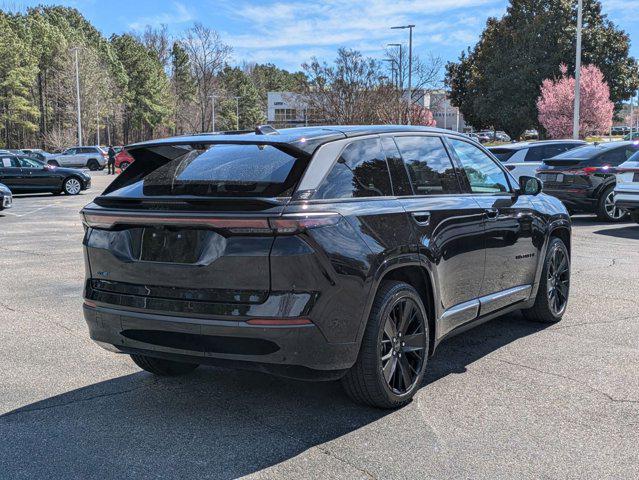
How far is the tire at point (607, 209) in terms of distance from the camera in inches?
574

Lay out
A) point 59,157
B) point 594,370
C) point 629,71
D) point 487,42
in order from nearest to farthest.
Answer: point 594,370 → point 59,157 → point 629,71 → point 487,42

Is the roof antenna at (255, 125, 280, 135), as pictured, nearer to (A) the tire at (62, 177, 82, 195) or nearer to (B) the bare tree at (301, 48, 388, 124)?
(A) the tire at (62, 177, 82, 195)

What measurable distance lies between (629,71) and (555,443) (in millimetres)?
61380

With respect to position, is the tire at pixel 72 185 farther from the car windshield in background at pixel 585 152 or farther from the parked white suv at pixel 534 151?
the car windshield in background at pixel 585 152

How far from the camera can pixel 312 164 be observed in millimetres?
3834

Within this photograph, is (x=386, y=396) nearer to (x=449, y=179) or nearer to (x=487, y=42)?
(x=449, y=179)

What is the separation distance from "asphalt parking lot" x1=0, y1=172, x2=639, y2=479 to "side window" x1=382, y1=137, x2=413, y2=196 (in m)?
1.33

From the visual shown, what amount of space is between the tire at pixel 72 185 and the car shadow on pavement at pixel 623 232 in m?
19.5

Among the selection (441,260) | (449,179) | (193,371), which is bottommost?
(193,371)

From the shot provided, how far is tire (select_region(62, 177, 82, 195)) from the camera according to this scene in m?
25.9

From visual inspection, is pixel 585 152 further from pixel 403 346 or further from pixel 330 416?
pixel 330 416

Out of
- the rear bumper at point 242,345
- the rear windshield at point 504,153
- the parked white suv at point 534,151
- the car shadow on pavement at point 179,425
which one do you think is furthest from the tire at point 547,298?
the rear windshield at point 504,153

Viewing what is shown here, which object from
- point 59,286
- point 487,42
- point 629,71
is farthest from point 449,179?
point 487,42

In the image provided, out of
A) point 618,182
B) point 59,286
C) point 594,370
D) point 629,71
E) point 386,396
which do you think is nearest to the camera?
point 386,396
